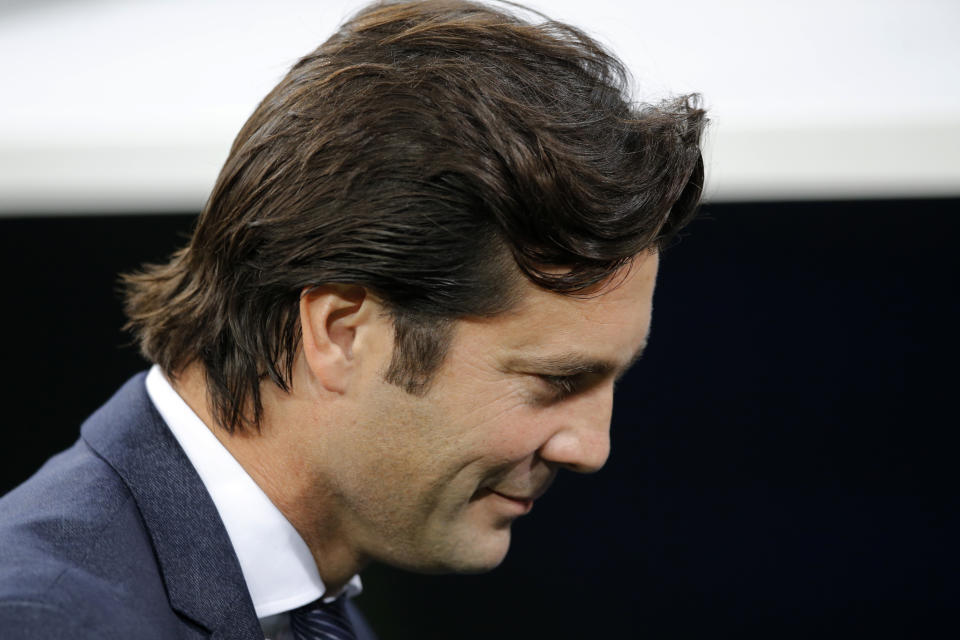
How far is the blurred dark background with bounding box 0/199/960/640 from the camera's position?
174 centimetres

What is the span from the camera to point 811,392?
1.80 metres

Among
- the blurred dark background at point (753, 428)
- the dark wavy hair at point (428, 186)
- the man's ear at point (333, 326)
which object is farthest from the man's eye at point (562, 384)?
the blurred dark background at point (753, 428)

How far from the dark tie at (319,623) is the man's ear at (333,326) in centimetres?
31

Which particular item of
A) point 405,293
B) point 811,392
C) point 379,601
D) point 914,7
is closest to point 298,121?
point 405,293

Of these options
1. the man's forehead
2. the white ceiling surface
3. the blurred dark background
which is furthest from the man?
the blurred dark background

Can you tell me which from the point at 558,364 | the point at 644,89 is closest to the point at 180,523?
the point at 558,364

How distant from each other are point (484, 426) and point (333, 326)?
20cm

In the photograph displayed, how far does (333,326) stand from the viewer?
1.08m

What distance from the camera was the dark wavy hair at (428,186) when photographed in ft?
3.38

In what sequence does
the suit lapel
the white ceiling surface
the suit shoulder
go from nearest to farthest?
the suit shoulder < the suit lapel < the white ceiling surface

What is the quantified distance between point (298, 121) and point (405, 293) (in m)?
0.24

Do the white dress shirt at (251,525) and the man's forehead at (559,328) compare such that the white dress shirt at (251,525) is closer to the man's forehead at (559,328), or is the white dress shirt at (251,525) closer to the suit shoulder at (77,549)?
the suit shoulder at (77,549)

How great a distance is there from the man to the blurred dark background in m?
0.67

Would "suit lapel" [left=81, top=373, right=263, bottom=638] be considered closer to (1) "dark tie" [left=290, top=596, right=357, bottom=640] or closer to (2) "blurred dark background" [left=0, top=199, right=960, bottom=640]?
(1) "dark tie" [left=290, top=596, right=357, bottom=640]
